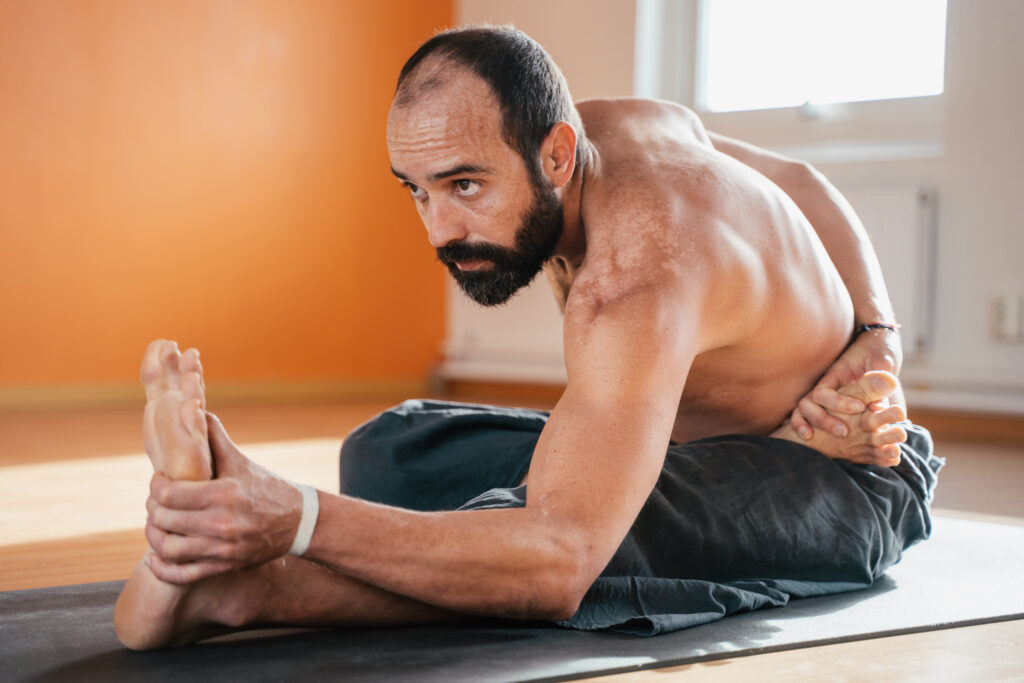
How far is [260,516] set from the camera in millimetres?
1030

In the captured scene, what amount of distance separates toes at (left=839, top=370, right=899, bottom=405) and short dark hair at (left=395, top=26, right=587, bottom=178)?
0.50m

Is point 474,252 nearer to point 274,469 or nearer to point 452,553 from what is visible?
point 452,553

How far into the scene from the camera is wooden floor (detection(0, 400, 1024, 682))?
120cm

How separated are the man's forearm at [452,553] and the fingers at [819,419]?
0.54 m

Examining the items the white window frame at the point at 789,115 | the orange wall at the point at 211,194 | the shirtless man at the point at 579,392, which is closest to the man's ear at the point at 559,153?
the shirtless man at the point at 579,392

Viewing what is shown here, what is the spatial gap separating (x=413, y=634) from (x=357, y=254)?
3862mm

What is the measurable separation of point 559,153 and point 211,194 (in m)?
3.28

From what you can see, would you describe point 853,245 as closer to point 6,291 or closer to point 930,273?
point 930,273

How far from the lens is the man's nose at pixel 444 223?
142cm

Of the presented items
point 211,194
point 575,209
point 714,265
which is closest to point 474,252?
point 575,209

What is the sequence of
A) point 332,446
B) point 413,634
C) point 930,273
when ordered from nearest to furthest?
point 413,634
point 332,446
point 930,273

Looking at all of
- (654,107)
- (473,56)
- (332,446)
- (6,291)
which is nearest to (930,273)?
(332,446)

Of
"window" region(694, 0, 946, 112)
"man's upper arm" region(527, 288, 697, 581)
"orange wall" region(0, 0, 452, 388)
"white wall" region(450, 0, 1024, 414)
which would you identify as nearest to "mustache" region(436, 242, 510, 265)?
"man's upper arm" region(527, 288, 697, 581)

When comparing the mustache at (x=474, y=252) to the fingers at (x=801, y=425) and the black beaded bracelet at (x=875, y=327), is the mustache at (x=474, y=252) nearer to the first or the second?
the fingers at (x=801, y=425)
